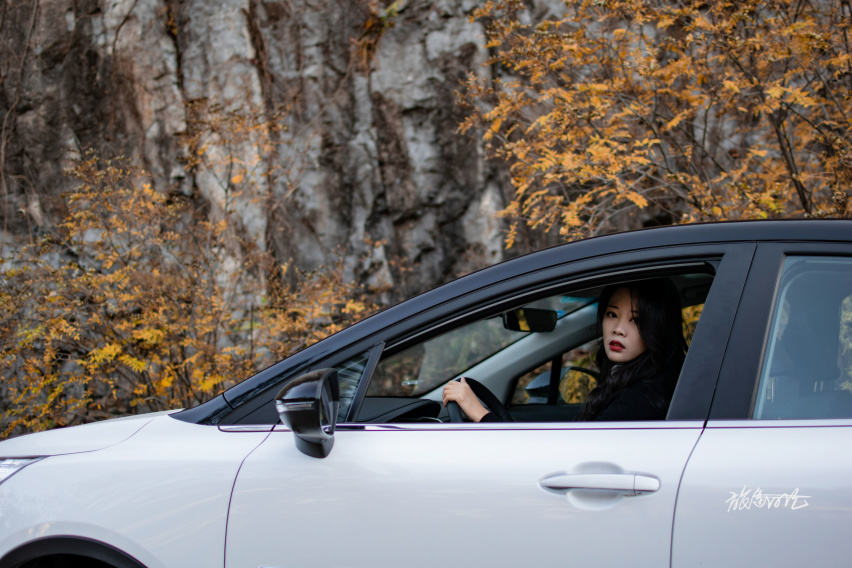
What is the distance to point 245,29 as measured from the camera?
11.8 metres

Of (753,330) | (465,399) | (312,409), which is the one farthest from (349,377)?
(753,330)

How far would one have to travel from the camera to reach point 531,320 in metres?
2.71

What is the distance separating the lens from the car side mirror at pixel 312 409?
4.91 ft

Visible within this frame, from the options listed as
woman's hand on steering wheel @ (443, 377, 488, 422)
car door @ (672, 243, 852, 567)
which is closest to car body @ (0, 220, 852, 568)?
car door @ (672, 243, 852, 567)

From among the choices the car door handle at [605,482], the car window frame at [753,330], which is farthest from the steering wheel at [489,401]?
the car window frame at [753,330]

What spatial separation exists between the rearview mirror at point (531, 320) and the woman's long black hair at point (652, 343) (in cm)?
62

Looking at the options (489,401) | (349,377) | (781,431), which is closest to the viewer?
(781,431)

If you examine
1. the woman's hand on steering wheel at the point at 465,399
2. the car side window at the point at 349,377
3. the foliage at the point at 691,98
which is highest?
the foliage at the point at 691,98

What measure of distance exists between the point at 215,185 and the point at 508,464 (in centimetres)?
1026

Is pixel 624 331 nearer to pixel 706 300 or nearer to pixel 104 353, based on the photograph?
pixel 706 300

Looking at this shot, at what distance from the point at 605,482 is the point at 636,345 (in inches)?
30.1

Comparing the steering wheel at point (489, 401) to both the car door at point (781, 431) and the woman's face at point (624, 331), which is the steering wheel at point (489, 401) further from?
the car door at point (781, 431)

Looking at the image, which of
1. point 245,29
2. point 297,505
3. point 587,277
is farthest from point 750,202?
point 245,29

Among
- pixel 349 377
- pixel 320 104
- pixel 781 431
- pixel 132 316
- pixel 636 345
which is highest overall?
pixel 320 104
